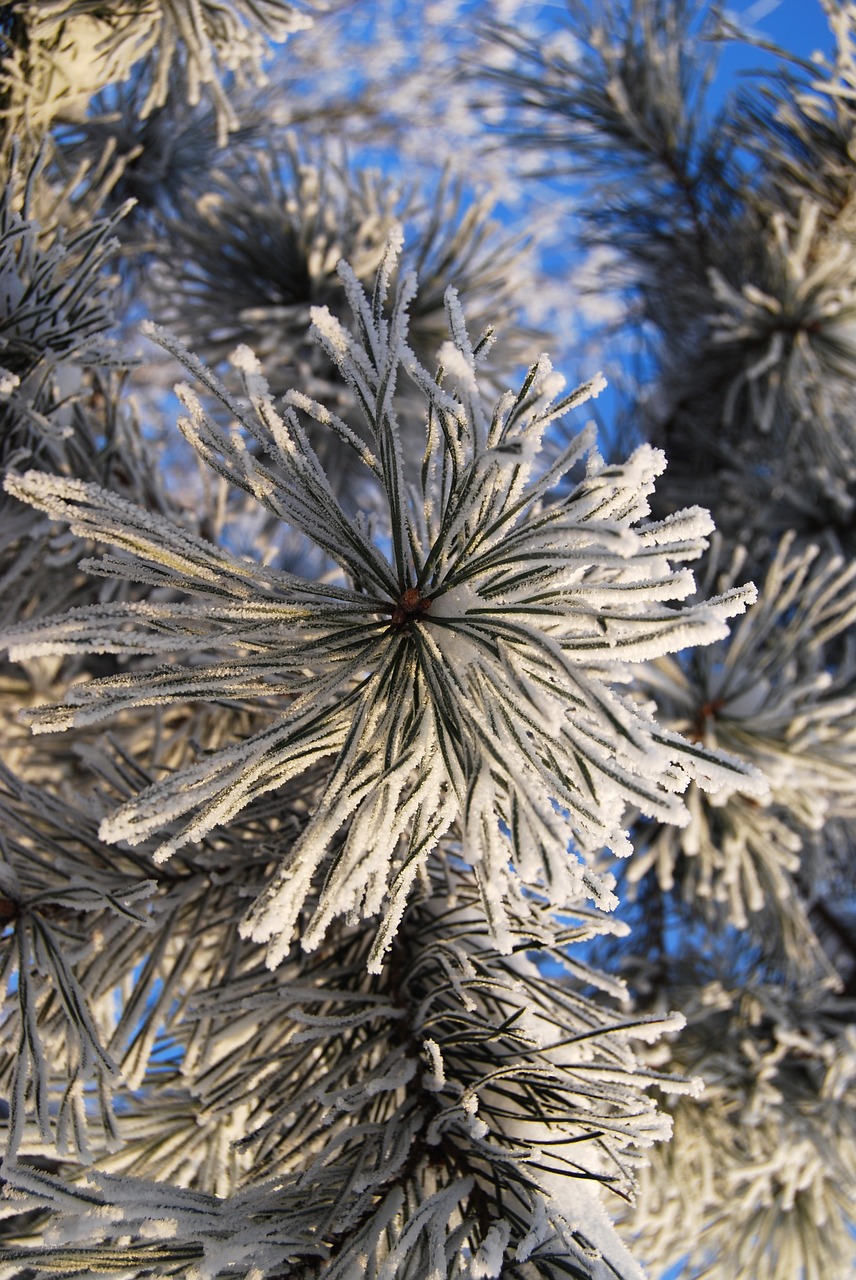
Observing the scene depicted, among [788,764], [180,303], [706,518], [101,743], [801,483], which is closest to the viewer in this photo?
[706,518]

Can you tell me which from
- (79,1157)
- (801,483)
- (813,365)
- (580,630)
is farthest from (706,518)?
(801,483)

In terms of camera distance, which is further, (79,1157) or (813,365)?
(813,365)

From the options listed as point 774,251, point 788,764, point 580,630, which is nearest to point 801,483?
point 774,251

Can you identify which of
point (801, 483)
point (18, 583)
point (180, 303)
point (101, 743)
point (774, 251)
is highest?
point (774, 251)

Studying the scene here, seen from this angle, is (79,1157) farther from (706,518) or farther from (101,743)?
(706,518)

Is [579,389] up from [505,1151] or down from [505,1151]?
up

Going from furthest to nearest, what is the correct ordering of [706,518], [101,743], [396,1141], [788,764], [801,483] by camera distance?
[801,483]
[788,764]
[101,743]
[396,1141]
[706,518]

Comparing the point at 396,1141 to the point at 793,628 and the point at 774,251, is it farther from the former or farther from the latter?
the point at 774,251
